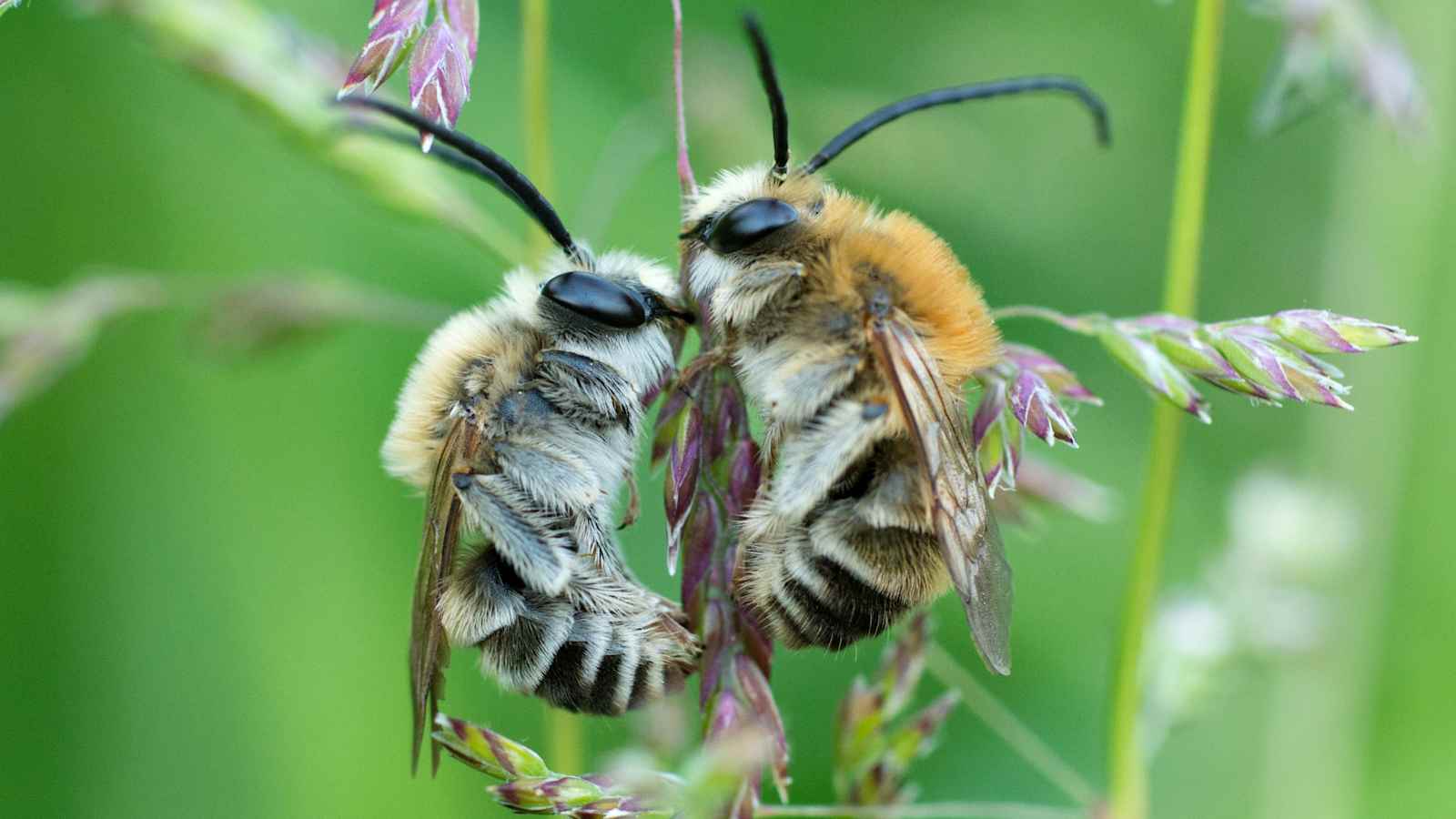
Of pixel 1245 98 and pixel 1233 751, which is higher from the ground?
pixel 1245 98

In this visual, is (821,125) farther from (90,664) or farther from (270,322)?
(90,664)

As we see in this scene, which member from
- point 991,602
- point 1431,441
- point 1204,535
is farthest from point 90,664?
point 1431,441

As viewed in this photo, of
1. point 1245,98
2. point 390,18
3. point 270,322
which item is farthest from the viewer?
point 1245,98

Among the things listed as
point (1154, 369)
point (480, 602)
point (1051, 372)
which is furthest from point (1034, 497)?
point (480, 602)

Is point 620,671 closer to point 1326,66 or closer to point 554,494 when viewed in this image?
point 554,494

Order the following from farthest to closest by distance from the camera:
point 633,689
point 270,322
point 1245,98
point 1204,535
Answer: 1. point 1245,98
2. point 1204,535
3. point 270,322
4. point 633,689

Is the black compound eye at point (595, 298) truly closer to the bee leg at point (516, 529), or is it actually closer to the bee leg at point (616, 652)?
the bee leg at point (516, 529)

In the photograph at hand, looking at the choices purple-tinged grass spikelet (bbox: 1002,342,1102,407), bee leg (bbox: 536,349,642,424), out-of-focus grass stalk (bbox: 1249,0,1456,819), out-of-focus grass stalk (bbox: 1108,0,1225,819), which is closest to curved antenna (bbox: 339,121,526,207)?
bee leg (bbox: 536,349,642,424)
